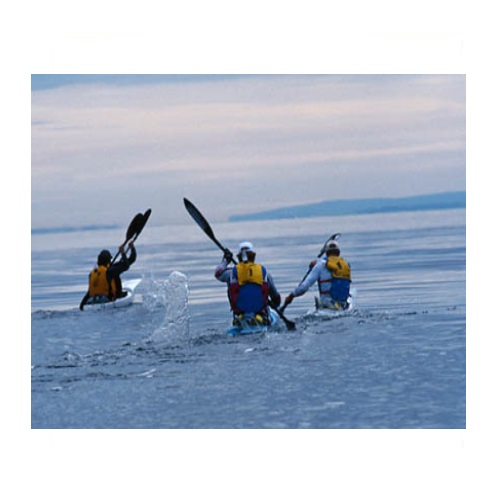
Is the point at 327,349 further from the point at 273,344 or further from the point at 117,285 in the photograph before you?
the point at 117,285

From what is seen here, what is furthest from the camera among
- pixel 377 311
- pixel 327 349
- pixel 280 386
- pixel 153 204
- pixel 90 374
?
pixel 153 204

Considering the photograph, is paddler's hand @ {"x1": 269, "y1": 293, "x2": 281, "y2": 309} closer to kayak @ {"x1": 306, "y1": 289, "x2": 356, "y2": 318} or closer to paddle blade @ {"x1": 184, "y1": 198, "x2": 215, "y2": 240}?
kayak @ {"x1": 306, "y1": 289, "x2": 356, "y2": 318}

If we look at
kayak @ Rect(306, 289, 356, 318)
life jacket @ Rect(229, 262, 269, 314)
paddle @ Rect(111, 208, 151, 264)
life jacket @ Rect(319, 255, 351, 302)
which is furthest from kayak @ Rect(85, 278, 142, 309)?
life jacket @ Rect(229, 262, 269, 314)

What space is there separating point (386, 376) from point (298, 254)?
2278 cm

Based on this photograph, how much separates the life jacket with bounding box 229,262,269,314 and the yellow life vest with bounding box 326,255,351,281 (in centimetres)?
195

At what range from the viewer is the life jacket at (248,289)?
17.4 metres

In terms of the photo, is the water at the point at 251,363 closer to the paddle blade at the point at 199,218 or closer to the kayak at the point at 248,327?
the kayak at the point at 248,327

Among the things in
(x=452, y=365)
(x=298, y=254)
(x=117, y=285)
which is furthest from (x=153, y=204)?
(x=452, y=365)

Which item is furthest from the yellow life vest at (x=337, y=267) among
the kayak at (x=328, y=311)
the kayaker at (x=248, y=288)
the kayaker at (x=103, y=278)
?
the kayaker at (x=103, y=278)

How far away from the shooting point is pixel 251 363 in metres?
15.7

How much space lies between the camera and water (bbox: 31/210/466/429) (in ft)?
43.2

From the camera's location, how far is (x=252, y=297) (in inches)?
688

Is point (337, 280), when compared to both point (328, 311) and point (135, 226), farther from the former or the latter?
point (135, 226)

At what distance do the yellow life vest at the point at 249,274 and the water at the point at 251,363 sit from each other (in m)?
0.87
